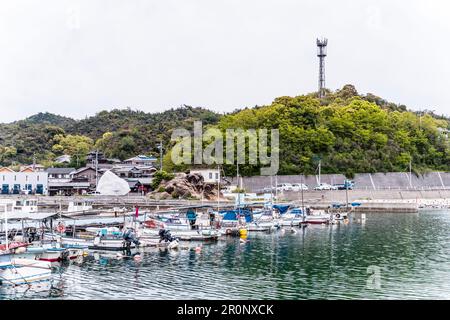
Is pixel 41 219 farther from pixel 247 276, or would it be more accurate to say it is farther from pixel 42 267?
pixel 247 276

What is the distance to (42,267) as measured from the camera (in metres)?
20.2

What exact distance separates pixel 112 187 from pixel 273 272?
39.1 meters

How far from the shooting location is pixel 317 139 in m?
66.1

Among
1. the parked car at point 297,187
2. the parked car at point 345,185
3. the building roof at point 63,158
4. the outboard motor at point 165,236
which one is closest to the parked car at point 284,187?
the parked car at point 297,187

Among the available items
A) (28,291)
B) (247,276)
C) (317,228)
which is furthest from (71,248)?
(317,228)

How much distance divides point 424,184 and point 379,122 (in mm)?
10295

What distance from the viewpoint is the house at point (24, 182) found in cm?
6294

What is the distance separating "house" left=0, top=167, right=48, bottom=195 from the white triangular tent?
7.94 metres

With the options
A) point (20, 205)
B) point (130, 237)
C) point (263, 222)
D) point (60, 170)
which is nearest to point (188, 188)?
point (263, 222)

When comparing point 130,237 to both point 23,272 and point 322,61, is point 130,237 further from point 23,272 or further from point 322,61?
point 322,61

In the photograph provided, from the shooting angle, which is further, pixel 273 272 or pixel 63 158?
pixel 63 158

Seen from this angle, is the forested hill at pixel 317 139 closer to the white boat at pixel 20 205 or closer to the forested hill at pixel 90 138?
the forested hill at pixel 90 138
